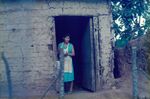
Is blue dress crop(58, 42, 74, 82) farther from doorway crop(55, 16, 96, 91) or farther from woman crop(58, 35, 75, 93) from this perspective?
doorway crop(55, 16, 96, 91)

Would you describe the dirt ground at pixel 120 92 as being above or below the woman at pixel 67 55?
below

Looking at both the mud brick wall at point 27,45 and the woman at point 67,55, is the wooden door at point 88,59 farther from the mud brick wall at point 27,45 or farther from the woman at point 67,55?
the mud brick wall at point 27,45

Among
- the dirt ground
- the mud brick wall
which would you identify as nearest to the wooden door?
the dirt ground

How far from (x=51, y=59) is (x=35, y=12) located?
51.8 inches

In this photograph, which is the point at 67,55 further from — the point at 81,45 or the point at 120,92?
the point at 120,92

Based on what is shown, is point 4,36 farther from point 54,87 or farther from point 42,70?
point 54,87

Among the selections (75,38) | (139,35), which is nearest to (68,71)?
(75,38)

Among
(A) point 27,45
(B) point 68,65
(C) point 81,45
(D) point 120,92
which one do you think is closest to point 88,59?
(B) point 68,65

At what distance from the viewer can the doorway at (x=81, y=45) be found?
8.81m

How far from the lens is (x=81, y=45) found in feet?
32.0

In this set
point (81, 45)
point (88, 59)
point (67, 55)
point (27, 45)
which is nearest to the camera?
point (27, 45)

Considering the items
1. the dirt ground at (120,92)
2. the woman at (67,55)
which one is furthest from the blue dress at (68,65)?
the dirt ground at (120,92)

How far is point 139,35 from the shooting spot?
1037 centimetres

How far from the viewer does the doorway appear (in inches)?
347
